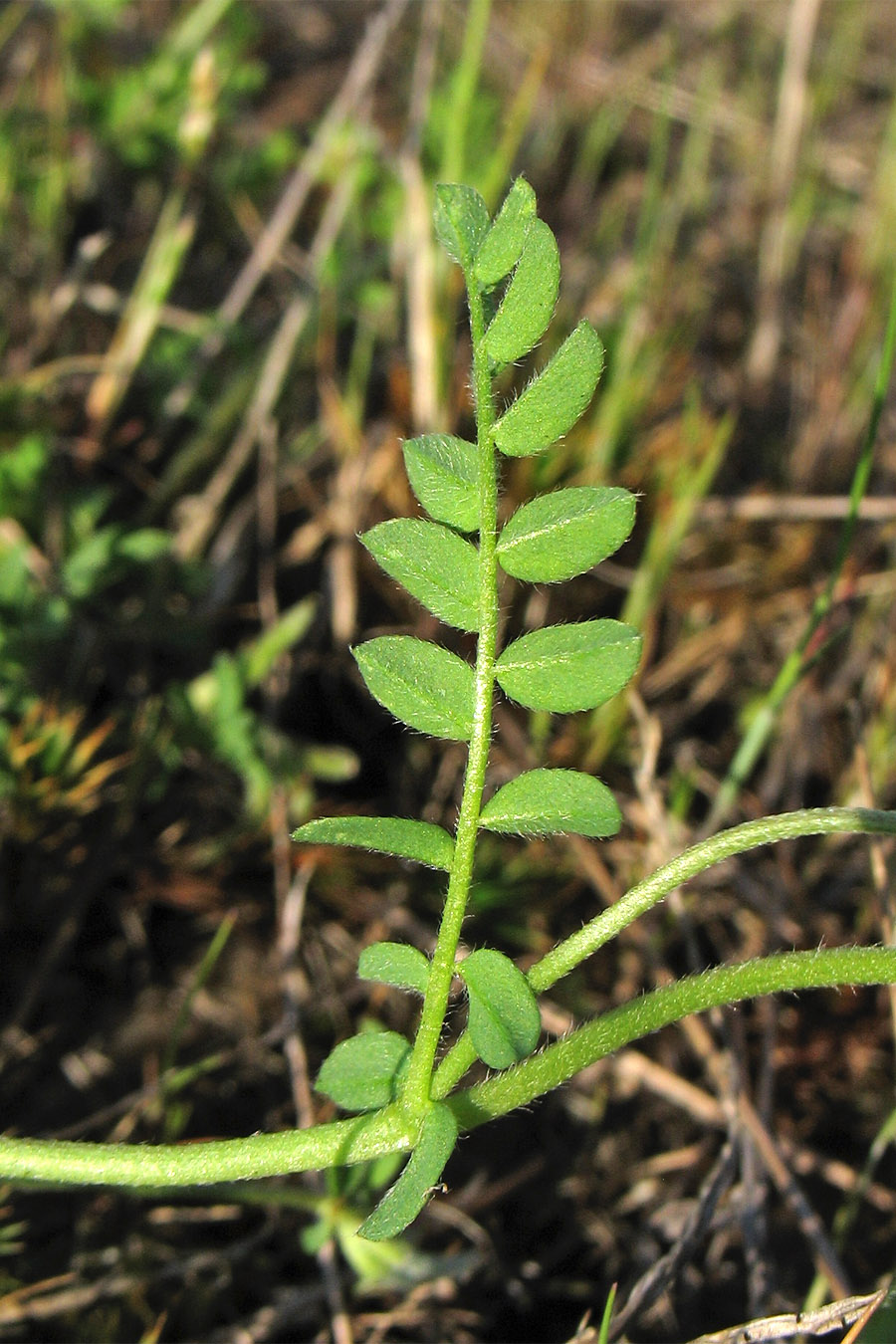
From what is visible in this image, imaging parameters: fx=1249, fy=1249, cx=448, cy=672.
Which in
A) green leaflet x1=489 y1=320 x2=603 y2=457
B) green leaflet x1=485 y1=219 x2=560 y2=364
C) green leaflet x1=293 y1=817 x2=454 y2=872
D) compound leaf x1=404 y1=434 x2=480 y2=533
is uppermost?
green leaflet x1=485 y1=219 x2=560 y2=364

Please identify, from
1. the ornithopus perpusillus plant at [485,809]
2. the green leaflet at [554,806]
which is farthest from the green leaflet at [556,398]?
the green leaflet at [554,806]

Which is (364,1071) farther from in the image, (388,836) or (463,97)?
(463,97)

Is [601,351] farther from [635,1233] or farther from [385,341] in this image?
[385,341]

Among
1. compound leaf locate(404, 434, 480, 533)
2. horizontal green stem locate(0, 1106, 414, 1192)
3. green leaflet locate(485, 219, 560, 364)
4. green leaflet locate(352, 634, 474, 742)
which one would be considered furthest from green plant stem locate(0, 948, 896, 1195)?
green leaflet locate(485, 219, 560, 364)

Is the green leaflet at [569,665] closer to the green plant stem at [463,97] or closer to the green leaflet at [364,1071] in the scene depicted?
the green leaflet at [364,1071]

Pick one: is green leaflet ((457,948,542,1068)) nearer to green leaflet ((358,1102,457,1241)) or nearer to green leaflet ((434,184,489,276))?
green leaflet ((358,1102,457,1241))

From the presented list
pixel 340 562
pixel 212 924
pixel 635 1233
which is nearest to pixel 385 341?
pixel 340 562
